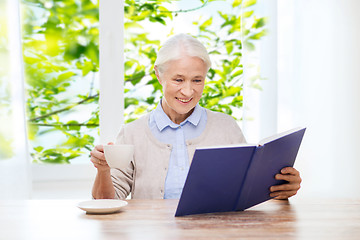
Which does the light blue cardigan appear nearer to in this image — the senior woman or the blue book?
the senior woman

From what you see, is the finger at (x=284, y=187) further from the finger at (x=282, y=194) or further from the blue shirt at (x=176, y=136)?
the blue shirt at (x=176, y=136)

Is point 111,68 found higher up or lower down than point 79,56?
lower down

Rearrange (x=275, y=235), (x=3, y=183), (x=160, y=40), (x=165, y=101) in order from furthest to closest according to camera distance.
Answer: (x=160, y=40) → (x=3, y=183) → (x=165, y=101) → (x=275, y=235)

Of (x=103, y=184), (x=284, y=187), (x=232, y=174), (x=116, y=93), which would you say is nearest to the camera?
(x=232, y=174)

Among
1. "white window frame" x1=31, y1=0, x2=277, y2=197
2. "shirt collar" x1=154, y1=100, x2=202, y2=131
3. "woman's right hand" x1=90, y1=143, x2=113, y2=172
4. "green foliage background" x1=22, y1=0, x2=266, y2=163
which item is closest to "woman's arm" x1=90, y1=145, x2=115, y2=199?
"woman's right hand" x1=90, y1=143, x2=113, y2=172

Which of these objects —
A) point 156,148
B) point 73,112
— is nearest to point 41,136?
point 73,112

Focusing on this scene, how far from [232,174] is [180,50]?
0.77 metres

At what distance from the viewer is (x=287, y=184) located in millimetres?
1268

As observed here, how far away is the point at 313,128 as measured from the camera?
2580mm

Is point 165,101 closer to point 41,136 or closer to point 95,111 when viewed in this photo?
point 95,111

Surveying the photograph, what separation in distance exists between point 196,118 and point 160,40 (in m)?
1.17

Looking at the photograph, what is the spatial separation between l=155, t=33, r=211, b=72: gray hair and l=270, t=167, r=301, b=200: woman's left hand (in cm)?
66

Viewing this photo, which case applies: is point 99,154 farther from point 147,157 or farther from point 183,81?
point 183,81

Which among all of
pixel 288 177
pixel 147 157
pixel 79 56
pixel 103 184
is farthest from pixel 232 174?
pixel 79 56
